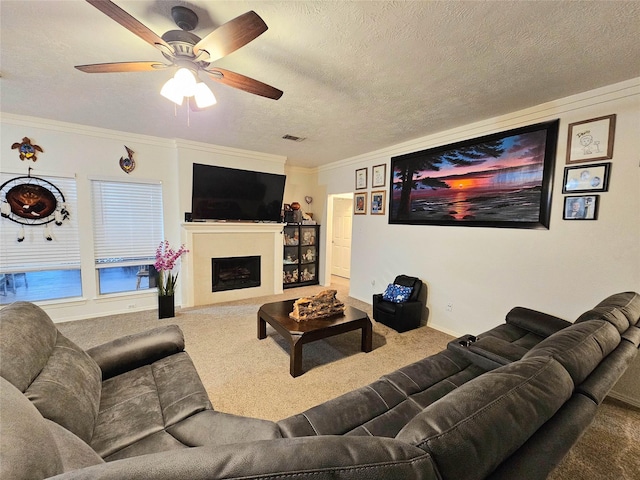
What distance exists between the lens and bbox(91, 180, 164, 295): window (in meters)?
3.74

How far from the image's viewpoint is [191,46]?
5.22ft

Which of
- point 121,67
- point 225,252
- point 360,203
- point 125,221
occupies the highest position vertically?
point 121,67

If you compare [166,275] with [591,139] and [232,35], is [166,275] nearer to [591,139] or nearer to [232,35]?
[232,35]

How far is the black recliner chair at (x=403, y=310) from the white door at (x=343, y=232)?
112 inches

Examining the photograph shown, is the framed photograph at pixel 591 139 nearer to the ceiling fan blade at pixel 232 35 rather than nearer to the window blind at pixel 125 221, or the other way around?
the ceiling fan blade at pixel 232 35

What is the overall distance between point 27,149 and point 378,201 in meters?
4.61

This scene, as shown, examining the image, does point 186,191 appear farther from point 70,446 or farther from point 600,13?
point 600,13

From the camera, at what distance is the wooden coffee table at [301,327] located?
2445mm

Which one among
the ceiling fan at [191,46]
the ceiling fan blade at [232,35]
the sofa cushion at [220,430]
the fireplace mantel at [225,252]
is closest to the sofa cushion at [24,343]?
the sofa cushion at [220,430]

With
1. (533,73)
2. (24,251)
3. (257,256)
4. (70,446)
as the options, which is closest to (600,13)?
(533,73)

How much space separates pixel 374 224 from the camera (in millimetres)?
4465

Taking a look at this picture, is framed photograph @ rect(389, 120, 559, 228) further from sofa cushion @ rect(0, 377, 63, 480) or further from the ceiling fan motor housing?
sofa cushion @ rect(0, 377, 63, 480)

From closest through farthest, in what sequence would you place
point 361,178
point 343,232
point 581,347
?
point 581,347 < point 361,178 < point 343,232

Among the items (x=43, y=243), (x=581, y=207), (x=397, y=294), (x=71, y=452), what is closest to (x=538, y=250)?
(x=581, y=207)
